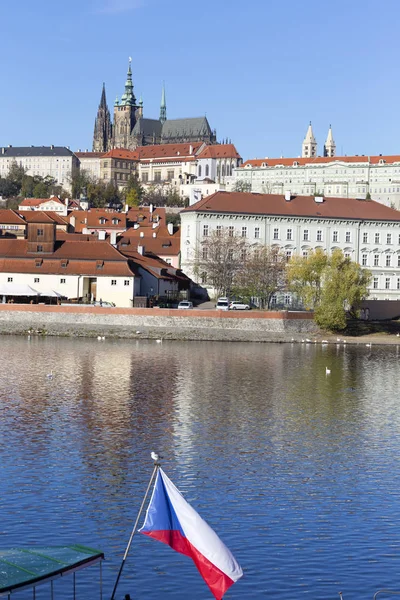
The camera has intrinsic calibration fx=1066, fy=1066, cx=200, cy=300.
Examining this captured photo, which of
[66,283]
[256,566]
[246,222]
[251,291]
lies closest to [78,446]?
[256,566]

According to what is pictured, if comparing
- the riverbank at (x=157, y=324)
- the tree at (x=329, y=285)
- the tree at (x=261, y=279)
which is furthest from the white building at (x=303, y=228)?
the riverbank at (x=157, y=324)

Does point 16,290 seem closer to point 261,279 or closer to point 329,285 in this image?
point 261,279

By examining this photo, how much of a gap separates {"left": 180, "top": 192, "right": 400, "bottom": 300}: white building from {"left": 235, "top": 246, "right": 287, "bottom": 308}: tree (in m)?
6.12

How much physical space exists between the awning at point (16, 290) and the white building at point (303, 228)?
1782 cm

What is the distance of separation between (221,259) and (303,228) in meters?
8.84

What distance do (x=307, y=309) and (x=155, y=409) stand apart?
36.8 meters

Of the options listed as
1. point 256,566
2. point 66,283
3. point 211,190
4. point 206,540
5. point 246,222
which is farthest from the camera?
point 211,190

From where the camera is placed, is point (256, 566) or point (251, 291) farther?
point (251, 291)

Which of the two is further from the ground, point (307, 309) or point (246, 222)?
point (246, 222)

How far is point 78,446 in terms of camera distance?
2995 centimetres

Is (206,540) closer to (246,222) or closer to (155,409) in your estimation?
(155,409)

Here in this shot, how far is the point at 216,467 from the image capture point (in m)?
27.8

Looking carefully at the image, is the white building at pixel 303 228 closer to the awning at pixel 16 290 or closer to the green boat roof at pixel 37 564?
the awning at pixel 16 290

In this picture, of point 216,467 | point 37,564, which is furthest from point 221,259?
point 37,564
